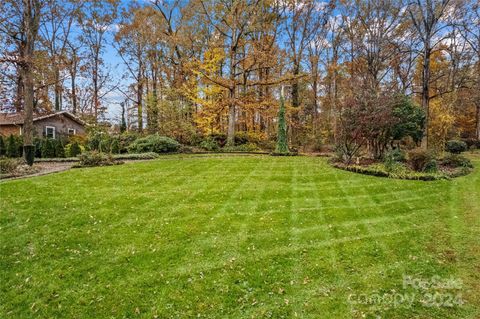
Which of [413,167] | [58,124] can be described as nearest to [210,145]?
[413,167]

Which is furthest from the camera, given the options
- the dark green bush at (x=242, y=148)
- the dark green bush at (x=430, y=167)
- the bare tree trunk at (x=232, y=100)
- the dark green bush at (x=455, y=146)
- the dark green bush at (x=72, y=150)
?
the bare tree trunk at (x=232, y=100)

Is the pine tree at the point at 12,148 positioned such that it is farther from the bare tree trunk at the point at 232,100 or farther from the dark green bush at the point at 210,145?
the bare tree trunk at the point at 232,100

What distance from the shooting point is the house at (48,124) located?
22.0m

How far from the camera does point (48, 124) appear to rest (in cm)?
2327

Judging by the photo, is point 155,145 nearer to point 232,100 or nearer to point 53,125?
point 232,100

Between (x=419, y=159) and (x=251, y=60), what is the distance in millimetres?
13091

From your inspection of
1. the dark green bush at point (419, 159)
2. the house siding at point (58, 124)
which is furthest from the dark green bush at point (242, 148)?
the house siding at point (58, 124)

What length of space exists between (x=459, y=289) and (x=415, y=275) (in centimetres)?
49

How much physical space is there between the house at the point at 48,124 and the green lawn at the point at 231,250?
1744 centimetres

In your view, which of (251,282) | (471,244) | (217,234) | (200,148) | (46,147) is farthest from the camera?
(200,148)

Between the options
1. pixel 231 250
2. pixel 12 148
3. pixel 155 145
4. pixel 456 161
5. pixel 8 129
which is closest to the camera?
pixel 231 250

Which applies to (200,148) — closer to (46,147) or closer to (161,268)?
(46,147)

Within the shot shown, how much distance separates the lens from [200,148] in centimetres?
1927

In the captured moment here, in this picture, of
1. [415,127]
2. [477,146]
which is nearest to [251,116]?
[415,127]
